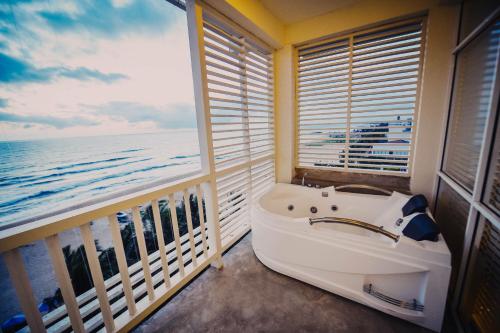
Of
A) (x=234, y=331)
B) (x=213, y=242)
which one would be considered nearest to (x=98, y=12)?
(x=213, y=242)

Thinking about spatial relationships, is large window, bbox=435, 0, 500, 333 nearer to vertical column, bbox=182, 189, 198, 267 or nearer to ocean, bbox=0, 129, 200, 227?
vertical column, bbox=182, 189, 198, 267

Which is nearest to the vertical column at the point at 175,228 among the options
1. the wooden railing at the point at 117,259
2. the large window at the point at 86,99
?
the wooden railing at the point at 117,259

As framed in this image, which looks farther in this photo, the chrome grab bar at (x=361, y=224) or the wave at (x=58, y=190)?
the chrome grab bar at (x=361, y=224)

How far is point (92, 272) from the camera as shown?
44.4 inches

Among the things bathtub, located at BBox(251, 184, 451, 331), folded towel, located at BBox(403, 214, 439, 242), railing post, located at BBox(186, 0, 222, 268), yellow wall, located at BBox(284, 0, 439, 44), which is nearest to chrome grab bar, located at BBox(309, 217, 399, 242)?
bathtub, located at BBox(251, 184, 451, 331)

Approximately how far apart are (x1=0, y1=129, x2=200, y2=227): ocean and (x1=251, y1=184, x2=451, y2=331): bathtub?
3.51ft

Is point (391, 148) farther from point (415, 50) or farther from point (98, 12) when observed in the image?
point (98, 12)

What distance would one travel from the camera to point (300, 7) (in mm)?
2004

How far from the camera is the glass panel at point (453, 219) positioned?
1.38 metres

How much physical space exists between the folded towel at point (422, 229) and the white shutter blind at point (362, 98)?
0.89m

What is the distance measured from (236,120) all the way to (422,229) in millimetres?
1792

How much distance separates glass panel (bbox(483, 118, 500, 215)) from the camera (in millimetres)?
1021

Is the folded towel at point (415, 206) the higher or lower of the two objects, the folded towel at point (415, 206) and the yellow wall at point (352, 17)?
the lower

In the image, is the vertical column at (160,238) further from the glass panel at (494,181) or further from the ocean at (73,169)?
the glass panel at (494,181)
